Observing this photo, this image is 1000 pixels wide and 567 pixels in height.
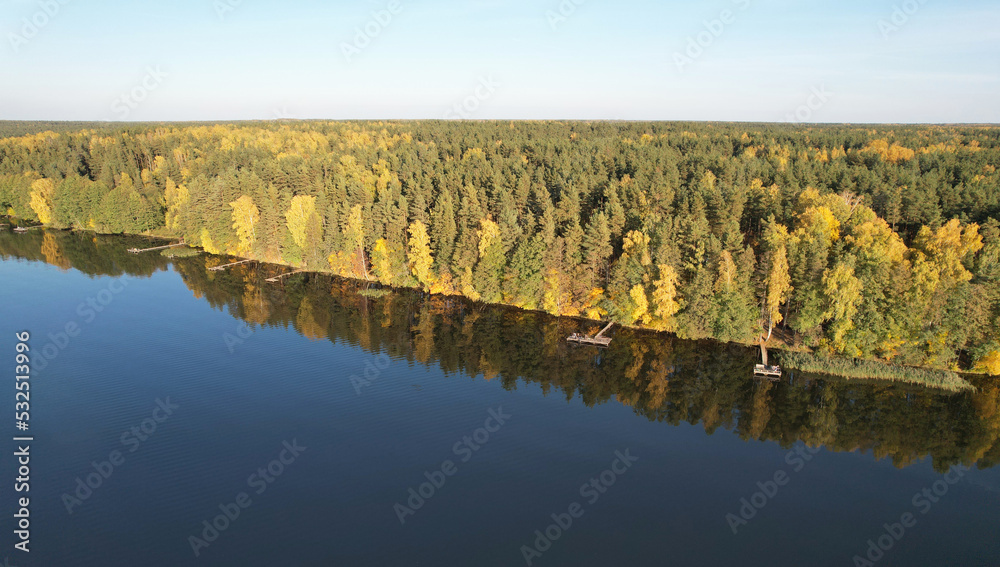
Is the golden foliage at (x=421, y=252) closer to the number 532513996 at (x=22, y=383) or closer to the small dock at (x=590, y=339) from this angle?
the small dock at (x=590, y=339)

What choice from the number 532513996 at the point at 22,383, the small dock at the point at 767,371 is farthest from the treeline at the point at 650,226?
the number 532513996 at the point at 22,383

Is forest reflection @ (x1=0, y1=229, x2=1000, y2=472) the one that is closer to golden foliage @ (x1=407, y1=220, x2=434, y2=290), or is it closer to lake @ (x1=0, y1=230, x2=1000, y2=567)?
lake @ (x1=0, y1=230, x2=1000, y2=567)

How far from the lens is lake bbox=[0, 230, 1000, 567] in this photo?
2552cm

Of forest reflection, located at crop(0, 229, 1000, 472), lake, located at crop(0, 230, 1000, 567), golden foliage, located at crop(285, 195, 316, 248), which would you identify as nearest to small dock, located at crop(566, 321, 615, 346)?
forest reflection, located at crop(0, 229, 1000, 472)

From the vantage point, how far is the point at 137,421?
35125 millimetres

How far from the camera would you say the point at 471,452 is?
106 feet

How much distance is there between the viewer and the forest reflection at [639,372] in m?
34.7

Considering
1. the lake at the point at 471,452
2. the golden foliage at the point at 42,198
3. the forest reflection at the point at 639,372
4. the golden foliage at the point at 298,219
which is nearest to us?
the lake at the point at 471,452

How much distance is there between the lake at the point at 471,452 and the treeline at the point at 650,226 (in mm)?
4053

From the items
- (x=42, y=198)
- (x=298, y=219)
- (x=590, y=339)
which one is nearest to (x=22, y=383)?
(x=298, y=219)

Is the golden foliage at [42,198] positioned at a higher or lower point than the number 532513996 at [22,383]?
higher

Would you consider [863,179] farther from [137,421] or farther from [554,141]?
[137,421]

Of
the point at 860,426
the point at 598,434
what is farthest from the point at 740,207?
the point at 598,434

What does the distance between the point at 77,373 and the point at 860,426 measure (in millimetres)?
53770
